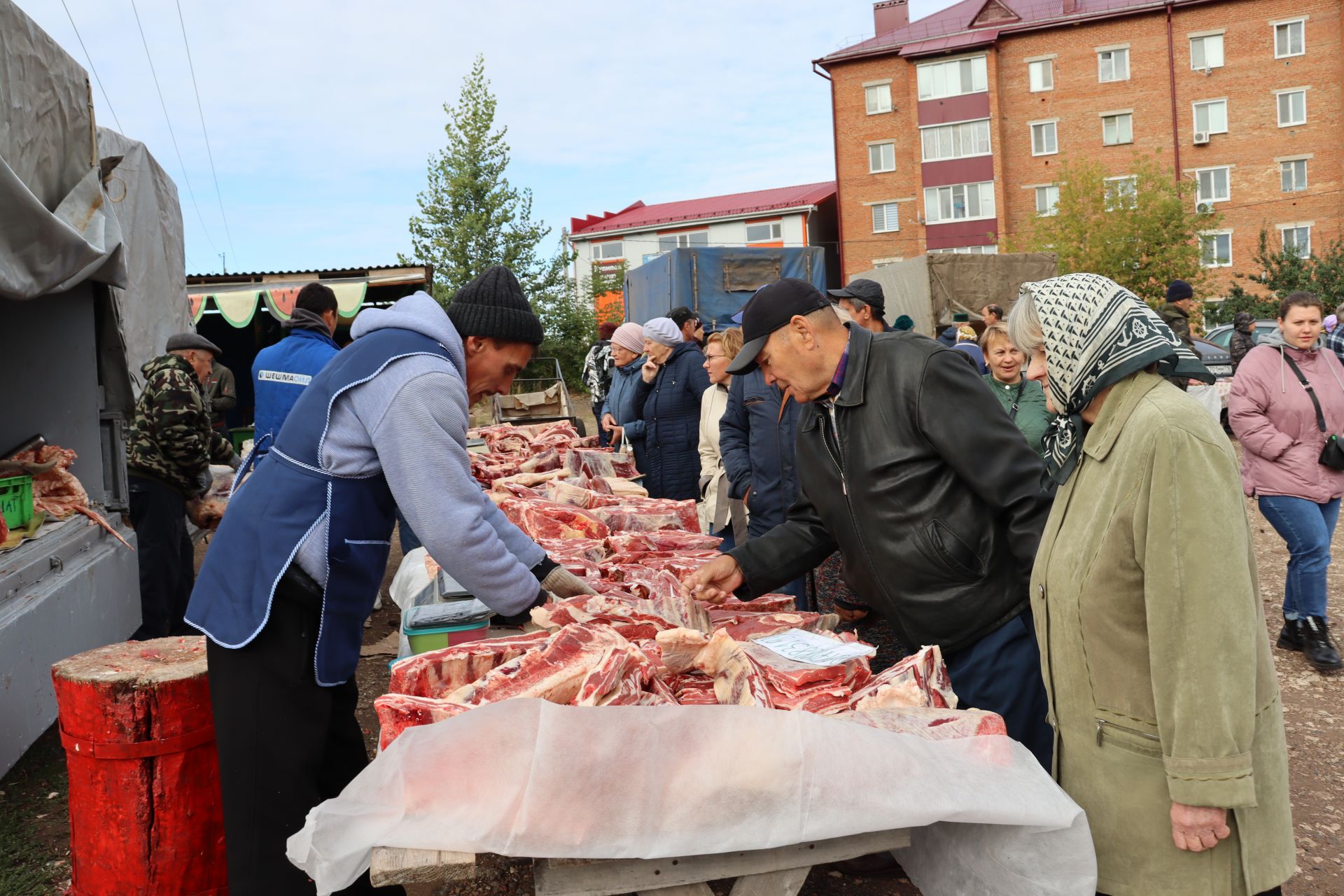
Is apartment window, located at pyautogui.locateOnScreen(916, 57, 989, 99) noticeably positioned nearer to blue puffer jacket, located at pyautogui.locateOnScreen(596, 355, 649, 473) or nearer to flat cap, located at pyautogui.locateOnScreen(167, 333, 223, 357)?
blue puffer jacket, located at pyautogui.locateOnScreen(596, 355, 649, 473)

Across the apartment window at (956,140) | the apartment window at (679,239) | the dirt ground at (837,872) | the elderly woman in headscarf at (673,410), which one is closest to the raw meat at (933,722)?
the dirt ground at (837,872)

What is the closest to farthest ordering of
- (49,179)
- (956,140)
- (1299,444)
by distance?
(49,179) → (1299,444) → (956,140)

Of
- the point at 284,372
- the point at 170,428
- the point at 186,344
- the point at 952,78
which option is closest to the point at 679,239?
the point at 952,78

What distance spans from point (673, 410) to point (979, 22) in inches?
1468

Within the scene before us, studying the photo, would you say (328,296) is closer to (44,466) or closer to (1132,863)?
(44,466)

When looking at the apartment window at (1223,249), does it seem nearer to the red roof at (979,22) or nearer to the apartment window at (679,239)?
the red roof at (979,22)

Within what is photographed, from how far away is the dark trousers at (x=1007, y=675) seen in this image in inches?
106

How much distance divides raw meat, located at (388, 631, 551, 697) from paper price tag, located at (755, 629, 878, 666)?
2.17 ft

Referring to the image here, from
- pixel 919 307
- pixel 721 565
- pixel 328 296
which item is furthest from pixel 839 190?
pixel 721 565

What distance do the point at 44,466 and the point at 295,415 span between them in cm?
365

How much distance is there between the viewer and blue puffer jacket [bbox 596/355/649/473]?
319 inches

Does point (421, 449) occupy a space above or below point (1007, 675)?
above

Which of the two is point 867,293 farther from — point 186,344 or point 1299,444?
point 186,344

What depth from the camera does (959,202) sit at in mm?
38125
